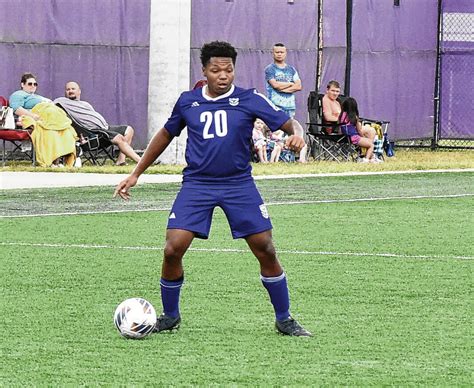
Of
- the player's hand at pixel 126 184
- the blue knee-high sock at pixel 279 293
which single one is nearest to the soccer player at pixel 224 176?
the blue knee-high sock at pixel 279 293

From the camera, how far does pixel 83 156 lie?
23562mm

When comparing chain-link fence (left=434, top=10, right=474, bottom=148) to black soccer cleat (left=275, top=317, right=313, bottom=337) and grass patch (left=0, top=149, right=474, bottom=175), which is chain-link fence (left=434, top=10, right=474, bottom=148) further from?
black soccer cleat (left=275, top=317, right=313, bottom=337)

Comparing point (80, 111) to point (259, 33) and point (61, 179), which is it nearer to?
point (61, 179)

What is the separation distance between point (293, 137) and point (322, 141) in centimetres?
1668

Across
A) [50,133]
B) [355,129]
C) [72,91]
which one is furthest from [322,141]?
[50,133]

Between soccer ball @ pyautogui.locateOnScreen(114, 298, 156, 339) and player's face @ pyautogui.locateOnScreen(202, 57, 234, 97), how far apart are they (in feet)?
4.35

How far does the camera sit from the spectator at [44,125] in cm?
Answer: 2158

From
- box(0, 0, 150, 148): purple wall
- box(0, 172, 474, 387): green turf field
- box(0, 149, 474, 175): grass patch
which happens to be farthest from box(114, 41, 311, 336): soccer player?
box(0, 0, 150, 148): purple wall

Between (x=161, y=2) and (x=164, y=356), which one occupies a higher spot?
(x=161, y=2)

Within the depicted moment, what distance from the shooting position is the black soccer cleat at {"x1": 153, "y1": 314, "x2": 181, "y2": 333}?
8781mm

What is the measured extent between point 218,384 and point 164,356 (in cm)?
85

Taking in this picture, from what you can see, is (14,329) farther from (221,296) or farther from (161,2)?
(161,2)

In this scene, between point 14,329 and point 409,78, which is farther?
point 409,78

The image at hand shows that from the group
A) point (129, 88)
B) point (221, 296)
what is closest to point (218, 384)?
point (221, 296)
